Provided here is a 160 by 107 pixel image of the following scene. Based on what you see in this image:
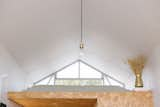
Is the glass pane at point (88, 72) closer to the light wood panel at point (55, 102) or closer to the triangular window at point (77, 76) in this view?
the triangular window at point (77, 76)

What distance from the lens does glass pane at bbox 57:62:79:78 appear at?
27.5ft

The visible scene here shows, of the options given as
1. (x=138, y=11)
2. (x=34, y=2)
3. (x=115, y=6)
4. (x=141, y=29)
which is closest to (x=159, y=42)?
(x=141, y=29)

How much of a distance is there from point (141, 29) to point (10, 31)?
2479 mm

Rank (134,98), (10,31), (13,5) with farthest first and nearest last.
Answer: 1. (134,98)
2. (10,31)
3. (13,5)

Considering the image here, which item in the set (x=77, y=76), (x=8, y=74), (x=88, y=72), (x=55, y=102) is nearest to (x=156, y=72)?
(x=55, y=102)

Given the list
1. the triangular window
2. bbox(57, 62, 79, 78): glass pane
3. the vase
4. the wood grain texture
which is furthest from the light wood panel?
bbox(57, 62, 79, 78): glass pane

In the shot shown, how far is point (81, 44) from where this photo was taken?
502cm

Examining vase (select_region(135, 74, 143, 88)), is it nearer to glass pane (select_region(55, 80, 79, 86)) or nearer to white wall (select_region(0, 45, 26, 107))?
white wall (select_region(0, 45, 26, 107))

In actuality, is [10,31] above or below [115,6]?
below

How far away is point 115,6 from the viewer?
4520 mm

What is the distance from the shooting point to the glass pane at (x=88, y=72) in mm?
8312

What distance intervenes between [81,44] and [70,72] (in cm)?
348

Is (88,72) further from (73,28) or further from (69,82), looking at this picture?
(73,28)

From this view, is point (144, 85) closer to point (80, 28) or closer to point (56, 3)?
point (80, 28)
